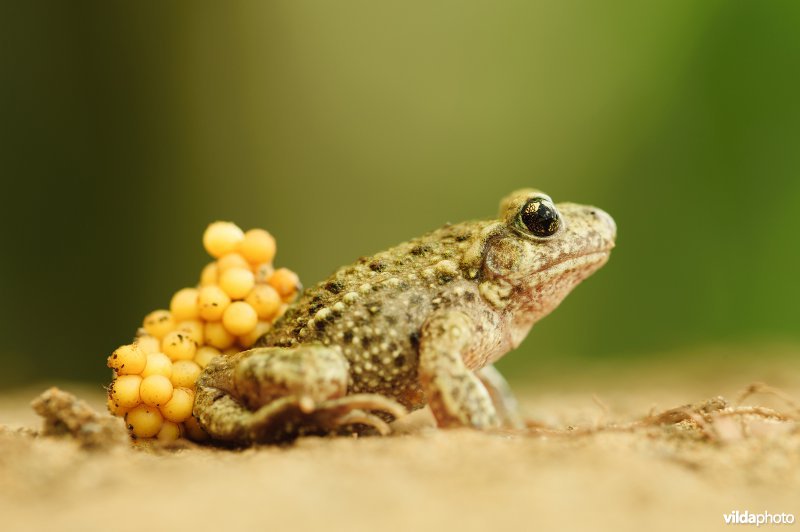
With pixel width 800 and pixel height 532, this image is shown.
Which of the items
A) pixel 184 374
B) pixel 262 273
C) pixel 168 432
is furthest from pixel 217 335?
pixel 168 432

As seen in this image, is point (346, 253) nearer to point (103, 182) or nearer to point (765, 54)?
point (103, 182)

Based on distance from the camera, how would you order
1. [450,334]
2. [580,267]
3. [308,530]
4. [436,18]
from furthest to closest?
1. [436,18]
2. [580,267]
3. [450,334]
4. [308,530]

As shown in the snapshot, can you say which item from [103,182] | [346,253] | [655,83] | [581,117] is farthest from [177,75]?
[655,83]

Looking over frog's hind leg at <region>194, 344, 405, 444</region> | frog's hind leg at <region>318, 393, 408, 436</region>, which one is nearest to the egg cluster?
frog's hind leg at <region>194, 344, 405, 444</region>

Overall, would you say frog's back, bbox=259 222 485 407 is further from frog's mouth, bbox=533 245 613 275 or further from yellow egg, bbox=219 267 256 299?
frog's mouth, bbox=533 245 613 275

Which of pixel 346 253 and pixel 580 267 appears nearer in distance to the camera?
pixel 580 267

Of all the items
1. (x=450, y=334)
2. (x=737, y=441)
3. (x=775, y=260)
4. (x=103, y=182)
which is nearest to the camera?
(x=737, y=441)

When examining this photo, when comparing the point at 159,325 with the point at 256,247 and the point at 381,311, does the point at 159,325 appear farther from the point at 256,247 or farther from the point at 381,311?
the point at 381,311

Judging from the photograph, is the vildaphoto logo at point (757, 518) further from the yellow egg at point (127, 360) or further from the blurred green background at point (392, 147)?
the blurred green background at point (392, 147)
